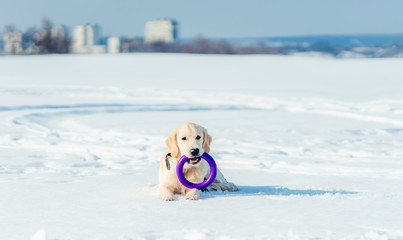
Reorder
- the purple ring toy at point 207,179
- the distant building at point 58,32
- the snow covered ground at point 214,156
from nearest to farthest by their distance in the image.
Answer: the snow covered ground at point 214,156, the purple ring toy at point 207,179, the distant building at point 58,32

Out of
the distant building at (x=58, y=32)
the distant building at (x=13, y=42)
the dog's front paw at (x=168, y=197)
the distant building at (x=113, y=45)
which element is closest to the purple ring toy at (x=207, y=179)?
the dog's front paw at (x=168, y=197)

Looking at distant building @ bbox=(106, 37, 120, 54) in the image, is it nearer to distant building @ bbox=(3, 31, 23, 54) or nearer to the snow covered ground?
distant building @ bbox=(3, 31, 23, 54)

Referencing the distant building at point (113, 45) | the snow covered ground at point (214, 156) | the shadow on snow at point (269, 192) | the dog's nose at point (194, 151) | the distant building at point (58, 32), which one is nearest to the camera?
the snow covered ground at point (214, 156)

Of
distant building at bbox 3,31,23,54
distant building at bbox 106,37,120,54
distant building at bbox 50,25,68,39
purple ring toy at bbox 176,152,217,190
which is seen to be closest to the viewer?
purple ring toy at bbox 176,152,217,190

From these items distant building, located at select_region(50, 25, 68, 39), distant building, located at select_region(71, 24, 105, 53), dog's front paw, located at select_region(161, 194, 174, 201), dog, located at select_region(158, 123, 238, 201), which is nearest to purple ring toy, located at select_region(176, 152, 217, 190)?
dog, located at select_region(158, 123, 238, 201)

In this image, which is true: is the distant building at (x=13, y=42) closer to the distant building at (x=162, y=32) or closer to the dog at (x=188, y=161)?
the distant building at (x=162, y=32)

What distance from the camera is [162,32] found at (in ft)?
140

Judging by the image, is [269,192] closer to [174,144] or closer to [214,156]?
[174,144]

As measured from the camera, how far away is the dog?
165 inches

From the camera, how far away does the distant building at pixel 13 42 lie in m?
35.3

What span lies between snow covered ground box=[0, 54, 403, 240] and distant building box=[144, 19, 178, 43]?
17878 millimetres

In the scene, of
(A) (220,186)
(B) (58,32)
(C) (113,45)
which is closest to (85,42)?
(B) (58,32)

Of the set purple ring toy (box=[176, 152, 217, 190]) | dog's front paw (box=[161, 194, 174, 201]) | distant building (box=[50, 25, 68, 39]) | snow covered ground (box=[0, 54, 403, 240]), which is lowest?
snow covered ground (box=[0, 54, 403, 240])

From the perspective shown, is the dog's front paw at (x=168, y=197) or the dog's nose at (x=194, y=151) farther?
the dog's front paw at (x=168, y=197)
